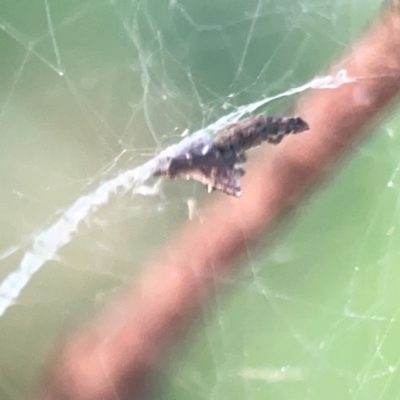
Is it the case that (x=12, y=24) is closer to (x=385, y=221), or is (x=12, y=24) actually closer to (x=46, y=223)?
(x=46, y=223)

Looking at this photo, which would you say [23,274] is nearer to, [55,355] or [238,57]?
[55,355]

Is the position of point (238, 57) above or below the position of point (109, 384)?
above

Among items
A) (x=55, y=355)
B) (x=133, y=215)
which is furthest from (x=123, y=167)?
(x=55, y=355)

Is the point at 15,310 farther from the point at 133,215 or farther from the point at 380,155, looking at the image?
the point at 380,155

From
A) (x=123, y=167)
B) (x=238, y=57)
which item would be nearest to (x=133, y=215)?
(x=123, y=167)

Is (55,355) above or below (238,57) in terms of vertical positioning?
below
